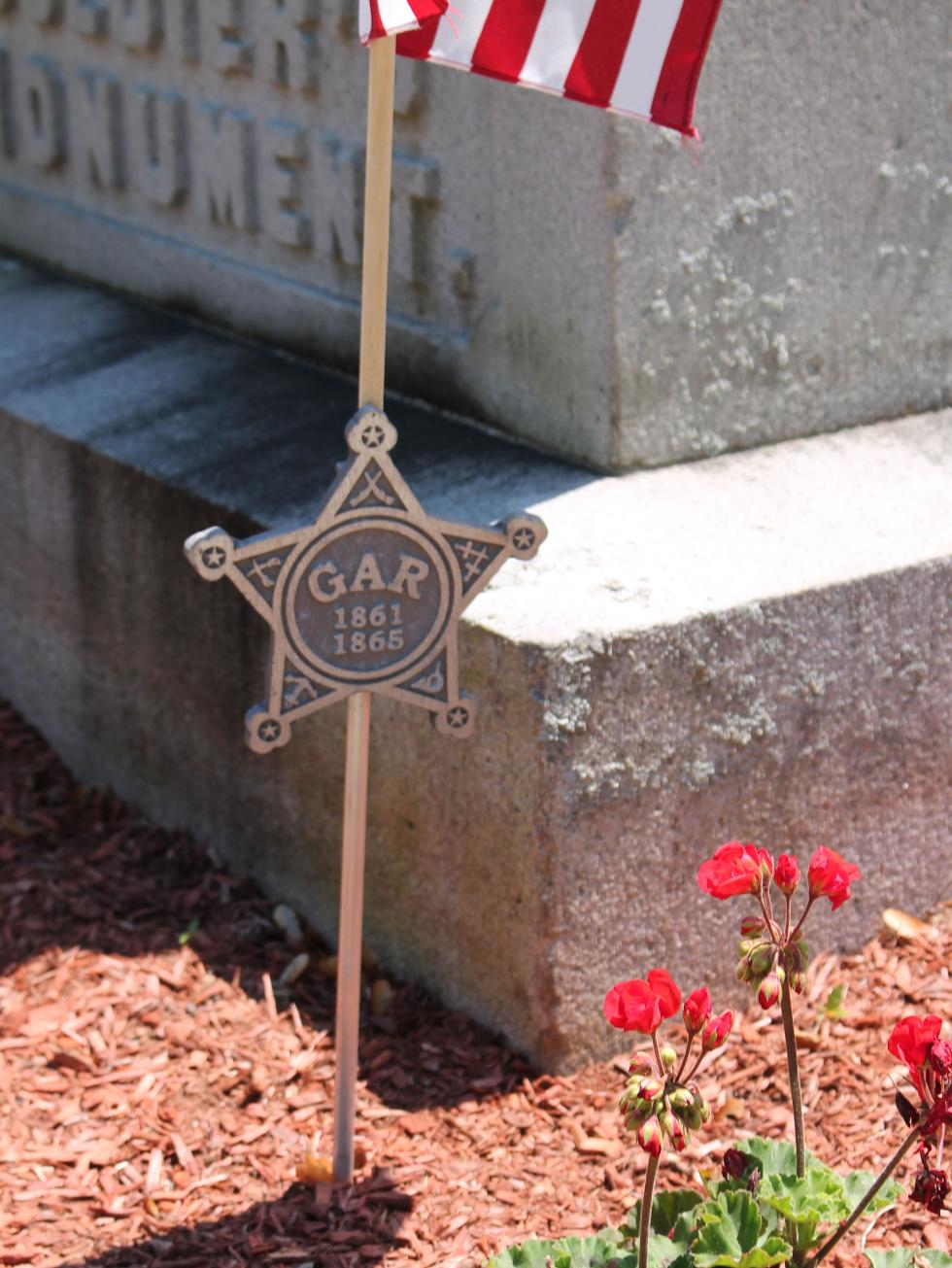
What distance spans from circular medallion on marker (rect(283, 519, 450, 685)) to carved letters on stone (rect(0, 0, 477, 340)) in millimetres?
1315

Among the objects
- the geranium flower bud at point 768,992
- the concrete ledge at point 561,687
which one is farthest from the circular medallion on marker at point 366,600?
the geranium flower bud at point 768,992

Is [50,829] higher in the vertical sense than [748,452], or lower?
lower

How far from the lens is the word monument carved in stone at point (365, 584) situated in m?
2.56

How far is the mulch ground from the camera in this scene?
285 cm

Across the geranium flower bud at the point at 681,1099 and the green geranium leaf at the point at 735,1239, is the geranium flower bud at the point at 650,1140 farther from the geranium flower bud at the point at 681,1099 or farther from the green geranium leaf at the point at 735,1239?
the green geranium leaf at the point at 735,1239

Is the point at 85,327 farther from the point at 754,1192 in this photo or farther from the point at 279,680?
the point at 754,1192

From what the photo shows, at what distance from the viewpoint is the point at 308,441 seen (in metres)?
3.88

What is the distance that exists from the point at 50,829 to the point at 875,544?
2023mm

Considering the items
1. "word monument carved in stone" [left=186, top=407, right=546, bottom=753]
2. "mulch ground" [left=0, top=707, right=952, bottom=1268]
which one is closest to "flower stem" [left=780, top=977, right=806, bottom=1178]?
"mulch ground" [left=0, top=707, right=952, bottom=1268]

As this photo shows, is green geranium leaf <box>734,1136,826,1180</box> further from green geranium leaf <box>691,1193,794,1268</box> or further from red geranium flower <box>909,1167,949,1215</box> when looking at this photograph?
red geranium flower <box>909,1167,949,1215</box>

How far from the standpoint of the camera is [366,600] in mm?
2650

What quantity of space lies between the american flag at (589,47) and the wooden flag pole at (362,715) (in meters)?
0.09

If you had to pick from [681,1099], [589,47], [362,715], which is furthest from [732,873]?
[589,47]

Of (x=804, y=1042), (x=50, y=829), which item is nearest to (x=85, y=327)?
(x=50, y=829)
